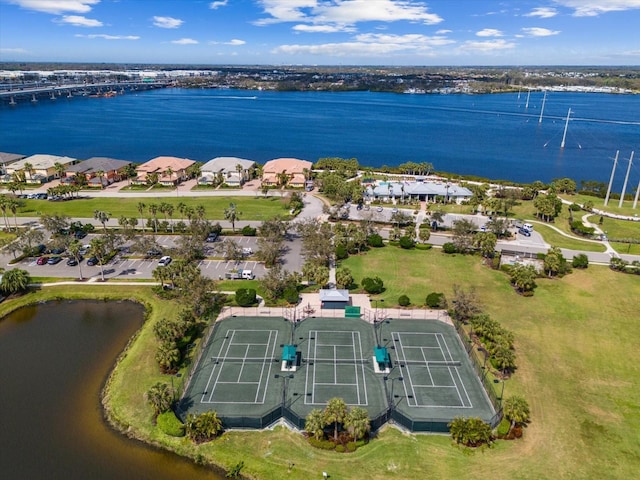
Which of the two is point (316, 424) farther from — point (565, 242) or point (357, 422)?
point (565, 242)

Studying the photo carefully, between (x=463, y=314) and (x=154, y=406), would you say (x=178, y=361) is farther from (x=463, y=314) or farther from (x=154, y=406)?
(x=463, y=314)

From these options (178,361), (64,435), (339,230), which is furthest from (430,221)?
(64,435)

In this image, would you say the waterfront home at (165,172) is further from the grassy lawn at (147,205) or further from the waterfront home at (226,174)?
the grassy lawn at (147,205)

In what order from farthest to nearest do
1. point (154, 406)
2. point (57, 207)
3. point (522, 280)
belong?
point (57, 207)
point (522, 280)
point (154, 406)

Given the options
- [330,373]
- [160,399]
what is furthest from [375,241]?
[160,399]

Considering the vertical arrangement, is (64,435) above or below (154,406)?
below

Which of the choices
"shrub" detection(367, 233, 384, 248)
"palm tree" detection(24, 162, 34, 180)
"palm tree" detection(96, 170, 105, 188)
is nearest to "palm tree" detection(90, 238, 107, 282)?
"shrub" detection(367, 233, 384, 248)
